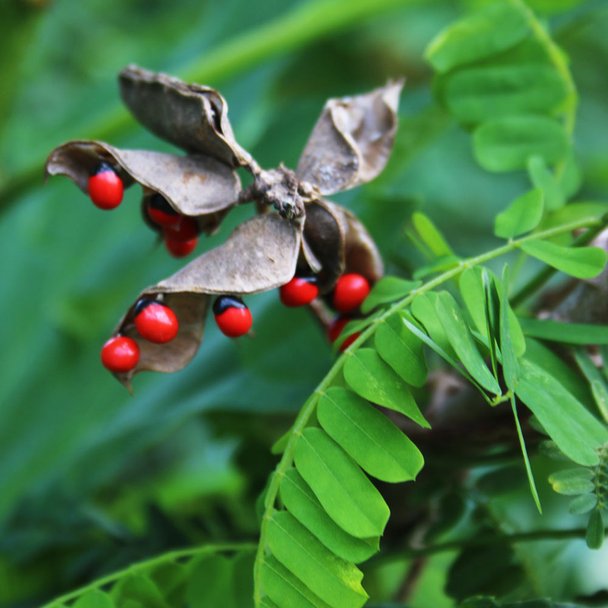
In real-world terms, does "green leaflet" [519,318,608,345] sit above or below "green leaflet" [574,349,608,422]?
above

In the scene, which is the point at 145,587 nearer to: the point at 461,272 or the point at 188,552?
the point at 188,552

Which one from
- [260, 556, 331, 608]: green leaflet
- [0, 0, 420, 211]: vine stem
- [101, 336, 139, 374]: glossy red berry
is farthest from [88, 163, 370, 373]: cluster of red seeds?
[0, 0, 420, 211]: vine stem

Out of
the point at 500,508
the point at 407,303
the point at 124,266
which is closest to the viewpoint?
the point at 407,303

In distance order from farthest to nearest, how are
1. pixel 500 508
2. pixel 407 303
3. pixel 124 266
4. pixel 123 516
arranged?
1. pixel 124 266
2. pixel 123 516
3. pixel 500 508
4. pixel 407 303

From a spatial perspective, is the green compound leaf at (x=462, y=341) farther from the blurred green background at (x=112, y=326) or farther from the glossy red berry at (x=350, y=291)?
the blurred green background at (x=112, y=326)

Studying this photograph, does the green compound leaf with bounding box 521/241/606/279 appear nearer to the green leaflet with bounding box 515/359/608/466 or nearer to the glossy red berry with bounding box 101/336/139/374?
the green leaflet with bounding box 515/359/608/466

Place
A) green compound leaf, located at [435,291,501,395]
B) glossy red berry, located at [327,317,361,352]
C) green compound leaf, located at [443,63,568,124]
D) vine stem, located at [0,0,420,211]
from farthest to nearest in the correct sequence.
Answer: vine stem, located at [0,0,420,211], green compound leaf, located at [443,63,568,124], glossy red berry, located at [327,317,361,352], green compound leaf, located at [435,291,501,395]

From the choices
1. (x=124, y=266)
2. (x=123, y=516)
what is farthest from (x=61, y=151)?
(x=124, y=266)
